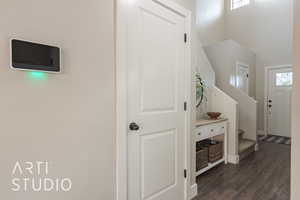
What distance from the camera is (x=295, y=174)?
118 cm

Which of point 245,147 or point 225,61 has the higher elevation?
point 225,61

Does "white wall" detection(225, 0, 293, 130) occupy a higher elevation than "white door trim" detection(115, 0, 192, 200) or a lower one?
higher

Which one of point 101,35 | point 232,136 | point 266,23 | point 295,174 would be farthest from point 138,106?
point 266,23

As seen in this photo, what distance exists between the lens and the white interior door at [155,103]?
62.4 inches

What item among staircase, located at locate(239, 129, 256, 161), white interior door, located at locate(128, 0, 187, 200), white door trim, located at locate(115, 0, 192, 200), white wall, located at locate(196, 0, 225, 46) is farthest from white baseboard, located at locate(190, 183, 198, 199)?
white wall, located at locate(196, 0, 225, 46)

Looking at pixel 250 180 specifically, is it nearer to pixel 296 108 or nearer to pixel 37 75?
pixel 296 108

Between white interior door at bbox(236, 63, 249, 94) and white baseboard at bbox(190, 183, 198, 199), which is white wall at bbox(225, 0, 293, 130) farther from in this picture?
white baseboard at bbox(190, 183, 198, 199)

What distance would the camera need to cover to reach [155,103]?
1.77 metres

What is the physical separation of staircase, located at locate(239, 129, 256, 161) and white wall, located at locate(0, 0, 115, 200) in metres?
3.02

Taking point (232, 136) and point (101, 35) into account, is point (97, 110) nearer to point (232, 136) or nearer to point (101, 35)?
point (101, 35)

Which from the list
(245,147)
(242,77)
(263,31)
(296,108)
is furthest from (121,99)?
(263,31)

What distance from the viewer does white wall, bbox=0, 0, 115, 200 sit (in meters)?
0.98

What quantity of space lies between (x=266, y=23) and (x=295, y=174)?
5.92 meters

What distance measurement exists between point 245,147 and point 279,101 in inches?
106
